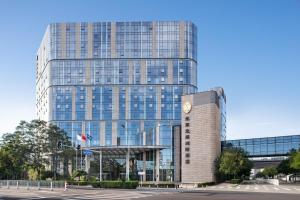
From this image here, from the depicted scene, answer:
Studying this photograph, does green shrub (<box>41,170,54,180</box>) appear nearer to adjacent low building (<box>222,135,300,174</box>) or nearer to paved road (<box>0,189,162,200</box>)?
adjacent low building (<box>222,135,300,174</box>)

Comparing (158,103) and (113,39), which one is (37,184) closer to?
(158,103)

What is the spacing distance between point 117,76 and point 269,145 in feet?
198

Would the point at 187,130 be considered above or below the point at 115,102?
below

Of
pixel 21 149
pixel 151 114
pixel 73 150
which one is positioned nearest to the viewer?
pixel 21 149

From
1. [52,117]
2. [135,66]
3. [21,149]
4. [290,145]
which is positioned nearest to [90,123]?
[52,117]

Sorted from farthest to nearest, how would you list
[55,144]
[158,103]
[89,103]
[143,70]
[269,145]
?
1. [143,70]
2. [89,103]
3. [158,103]
4. [269,145]
5. [55,144]

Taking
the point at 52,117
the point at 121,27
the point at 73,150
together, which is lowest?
the point at 73,150

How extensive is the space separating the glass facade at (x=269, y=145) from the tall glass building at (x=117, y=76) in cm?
3495

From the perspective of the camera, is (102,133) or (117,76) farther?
(117,76)

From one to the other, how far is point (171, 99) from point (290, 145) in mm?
48727

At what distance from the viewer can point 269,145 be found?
385 ft

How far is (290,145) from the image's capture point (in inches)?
4537

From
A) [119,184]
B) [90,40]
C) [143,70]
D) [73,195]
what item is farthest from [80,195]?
[90,40]

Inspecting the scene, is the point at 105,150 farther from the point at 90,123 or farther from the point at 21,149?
the point at 90,123
